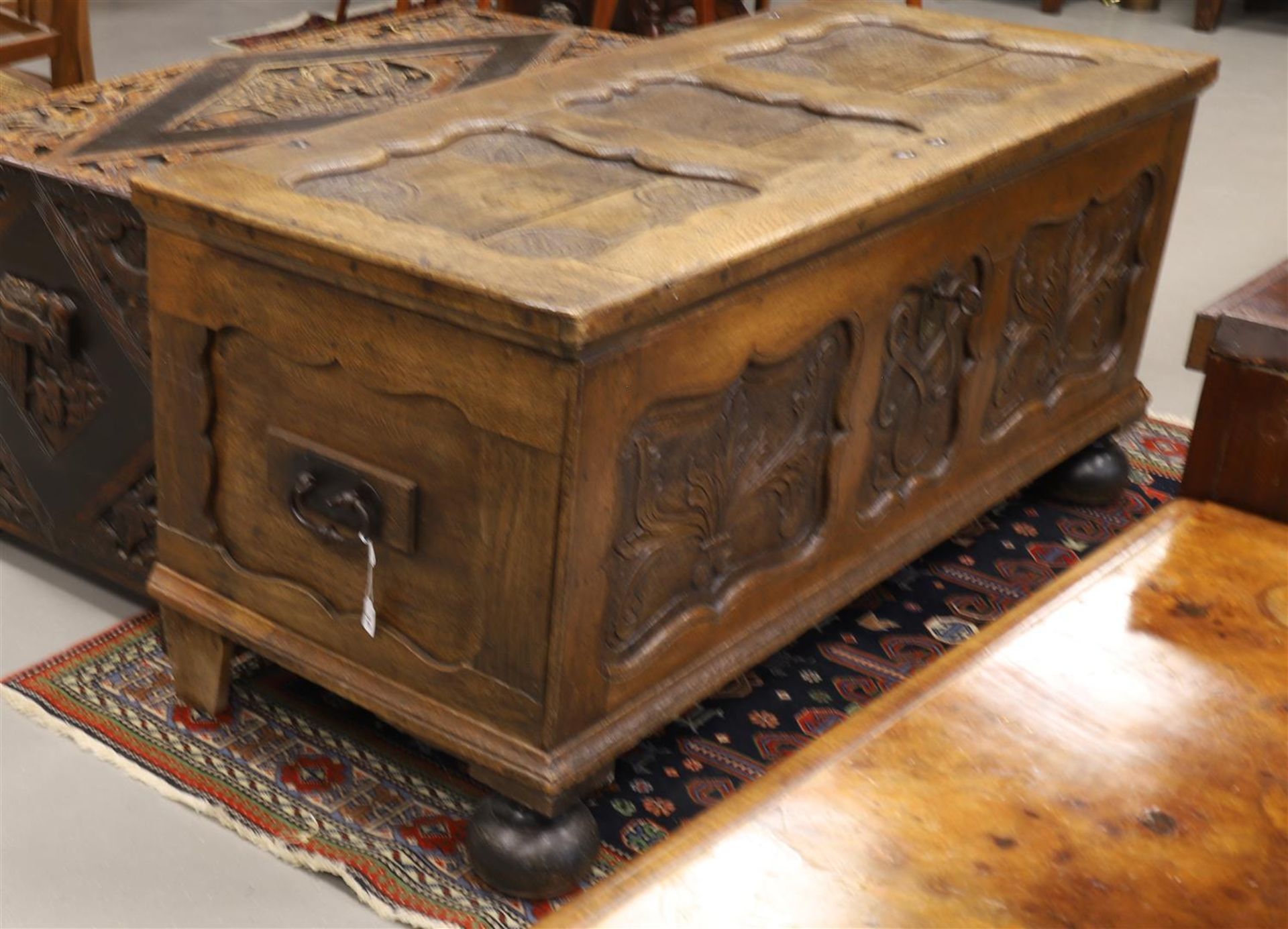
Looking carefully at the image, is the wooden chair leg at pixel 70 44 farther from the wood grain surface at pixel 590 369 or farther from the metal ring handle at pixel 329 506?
the metal ring handle at pixel 329 506

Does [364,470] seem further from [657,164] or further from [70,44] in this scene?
[70,44]

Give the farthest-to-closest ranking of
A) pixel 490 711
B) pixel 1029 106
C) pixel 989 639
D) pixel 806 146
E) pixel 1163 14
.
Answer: pixel 1163 14
pixel 1029 106
pixel 806 146
pixel 490 711
pixel 989 639

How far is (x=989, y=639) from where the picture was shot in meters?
1.52

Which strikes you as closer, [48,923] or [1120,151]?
[48,923]

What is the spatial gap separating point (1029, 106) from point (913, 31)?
0.56 metres

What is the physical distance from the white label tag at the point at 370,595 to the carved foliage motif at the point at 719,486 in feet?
0.89

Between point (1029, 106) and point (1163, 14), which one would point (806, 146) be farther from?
point (1163, 14)

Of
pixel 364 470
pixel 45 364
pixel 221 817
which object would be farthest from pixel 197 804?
pixel 45 364

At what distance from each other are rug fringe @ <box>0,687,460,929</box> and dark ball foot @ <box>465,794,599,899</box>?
8 cm

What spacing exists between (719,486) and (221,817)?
72cm

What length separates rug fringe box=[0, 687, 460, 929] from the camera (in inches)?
75.5

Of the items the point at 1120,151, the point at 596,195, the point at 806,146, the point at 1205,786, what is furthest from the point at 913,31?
the point at 1205,786

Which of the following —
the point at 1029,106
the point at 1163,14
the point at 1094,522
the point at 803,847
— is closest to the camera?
the point at 803,847

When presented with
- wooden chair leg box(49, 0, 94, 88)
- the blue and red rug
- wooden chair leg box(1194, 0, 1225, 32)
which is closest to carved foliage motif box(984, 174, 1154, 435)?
the blue and red rug
